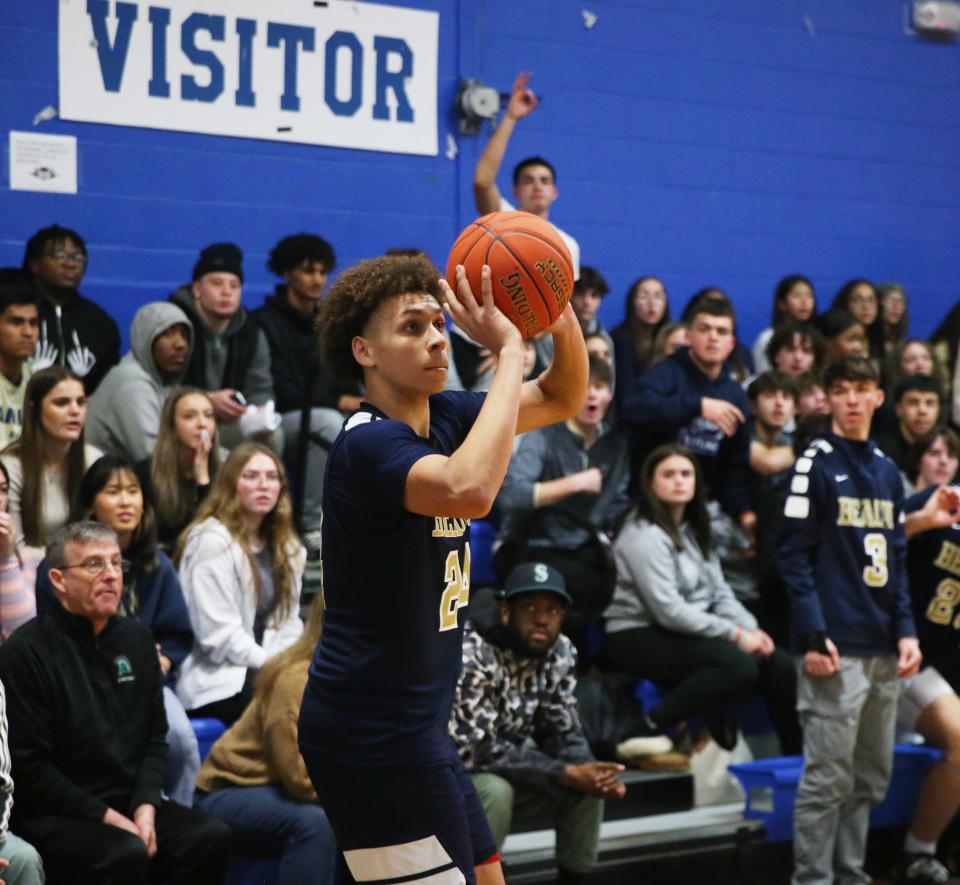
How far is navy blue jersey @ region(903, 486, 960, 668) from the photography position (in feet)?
19.7

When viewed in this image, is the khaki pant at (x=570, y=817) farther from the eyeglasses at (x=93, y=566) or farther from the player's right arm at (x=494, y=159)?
the player's right arm at (x=494, y=159)

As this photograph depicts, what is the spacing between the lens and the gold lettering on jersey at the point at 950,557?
6.04 metres

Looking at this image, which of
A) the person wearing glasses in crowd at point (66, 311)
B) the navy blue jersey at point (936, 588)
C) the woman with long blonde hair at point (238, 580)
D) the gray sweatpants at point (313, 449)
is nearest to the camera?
the woman with long blonde hair at point (238, 580)

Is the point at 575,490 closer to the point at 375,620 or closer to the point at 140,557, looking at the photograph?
the point at 140,557

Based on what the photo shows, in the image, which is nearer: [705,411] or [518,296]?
[518,296]

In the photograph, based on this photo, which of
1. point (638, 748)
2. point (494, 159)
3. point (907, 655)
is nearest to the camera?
point (907, 655)

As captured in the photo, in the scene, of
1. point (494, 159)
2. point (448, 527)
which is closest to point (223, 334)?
point (494, 159)

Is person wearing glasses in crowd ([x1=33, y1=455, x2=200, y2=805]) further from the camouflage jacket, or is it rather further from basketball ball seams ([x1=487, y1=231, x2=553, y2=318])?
basketball ball seams ([x1=487, y1=231, x2=553, y2=318])

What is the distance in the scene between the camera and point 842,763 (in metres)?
5.32

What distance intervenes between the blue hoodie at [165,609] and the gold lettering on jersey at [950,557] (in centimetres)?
306

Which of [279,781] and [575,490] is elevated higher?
[575,490]

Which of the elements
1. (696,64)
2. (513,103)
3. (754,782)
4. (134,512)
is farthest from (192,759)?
(696,64)

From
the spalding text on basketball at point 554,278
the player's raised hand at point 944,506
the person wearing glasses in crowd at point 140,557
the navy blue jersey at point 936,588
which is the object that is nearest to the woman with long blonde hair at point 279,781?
the person wearing glasses in crowd at point 140,557

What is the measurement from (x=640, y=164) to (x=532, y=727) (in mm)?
4437
